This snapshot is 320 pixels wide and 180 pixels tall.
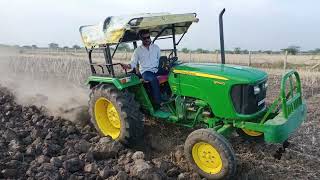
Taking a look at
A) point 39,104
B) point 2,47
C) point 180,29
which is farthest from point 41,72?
point 180,29

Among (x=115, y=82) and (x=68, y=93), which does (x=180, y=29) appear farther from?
(x=68, y=93)

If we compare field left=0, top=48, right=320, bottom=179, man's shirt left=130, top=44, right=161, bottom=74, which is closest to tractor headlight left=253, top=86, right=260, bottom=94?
field left=0, top=48, right=320, bottom=179

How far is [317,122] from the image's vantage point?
903 cm

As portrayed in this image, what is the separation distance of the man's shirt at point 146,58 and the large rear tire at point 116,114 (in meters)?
0.56

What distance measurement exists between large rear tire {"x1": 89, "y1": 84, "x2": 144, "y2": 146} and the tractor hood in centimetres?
102

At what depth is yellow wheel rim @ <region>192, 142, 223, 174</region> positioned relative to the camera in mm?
6238

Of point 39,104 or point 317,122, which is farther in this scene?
point 39,104

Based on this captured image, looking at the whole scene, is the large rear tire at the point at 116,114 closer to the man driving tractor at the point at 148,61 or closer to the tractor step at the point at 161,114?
the tractor step at the point at 161,114

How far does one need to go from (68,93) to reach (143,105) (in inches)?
167

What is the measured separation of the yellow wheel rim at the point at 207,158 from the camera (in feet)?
20.5

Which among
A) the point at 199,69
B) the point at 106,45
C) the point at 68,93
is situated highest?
the point at 106,45

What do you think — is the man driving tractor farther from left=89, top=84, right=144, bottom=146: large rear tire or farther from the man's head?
left=89, top=84, right=144, bottom=146: large rear tire

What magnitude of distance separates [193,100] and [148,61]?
1112 millimetres

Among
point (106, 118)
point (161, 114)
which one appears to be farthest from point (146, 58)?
point (106, 118)
